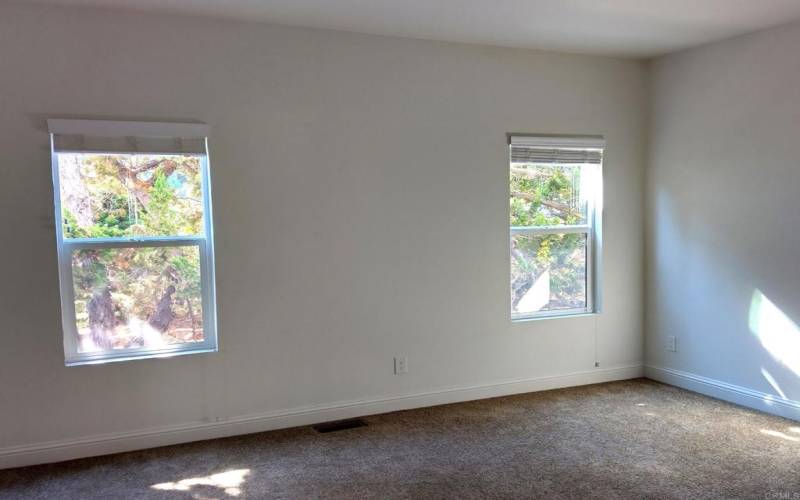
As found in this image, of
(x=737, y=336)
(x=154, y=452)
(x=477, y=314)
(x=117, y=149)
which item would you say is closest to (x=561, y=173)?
(x=477, y=314)

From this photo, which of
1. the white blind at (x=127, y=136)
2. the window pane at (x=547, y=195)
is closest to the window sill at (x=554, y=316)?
the window pane at (x=547, y=195)

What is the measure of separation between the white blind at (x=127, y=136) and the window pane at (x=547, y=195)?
2.26 m

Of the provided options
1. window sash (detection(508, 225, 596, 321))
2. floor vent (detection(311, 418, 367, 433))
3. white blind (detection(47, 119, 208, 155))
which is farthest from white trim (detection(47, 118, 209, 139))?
window sash (detection(508, 225, 596, 321))

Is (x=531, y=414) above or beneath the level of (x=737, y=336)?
beneath

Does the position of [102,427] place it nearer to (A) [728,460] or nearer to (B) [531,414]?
(B) [531,414]

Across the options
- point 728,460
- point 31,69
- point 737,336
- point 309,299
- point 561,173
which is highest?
point 31,69

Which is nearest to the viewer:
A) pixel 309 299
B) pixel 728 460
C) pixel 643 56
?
pixel 728 460

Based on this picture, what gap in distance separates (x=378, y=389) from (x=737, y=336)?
2.52 metres

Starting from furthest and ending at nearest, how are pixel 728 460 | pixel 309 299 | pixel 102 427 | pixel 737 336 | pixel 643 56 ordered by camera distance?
pixel 643 56 → pixel 737 336 → pixel 309 299 → pixel 102 427 → pixel 728 460

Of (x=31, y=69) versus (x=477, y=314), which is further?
(x=477, y=314)

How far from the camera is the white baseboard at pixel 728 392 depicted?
3771 mm

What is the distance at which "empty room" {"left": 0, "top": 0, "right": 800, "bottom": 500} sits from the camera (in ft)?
10.5

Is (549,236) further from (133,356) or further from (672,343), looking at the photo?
(133,356)

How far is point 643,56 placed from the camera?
4.55m
